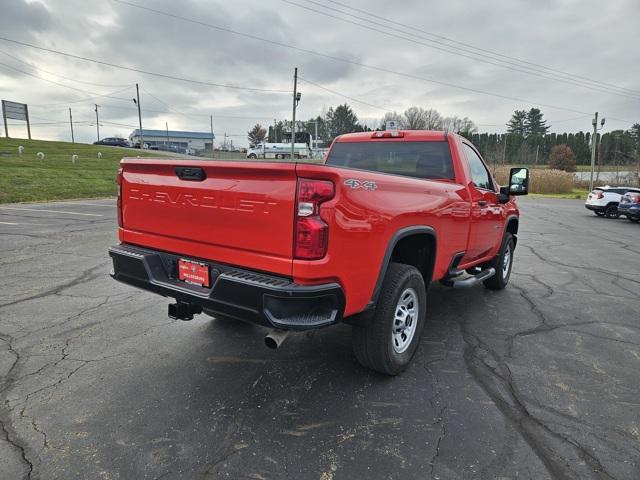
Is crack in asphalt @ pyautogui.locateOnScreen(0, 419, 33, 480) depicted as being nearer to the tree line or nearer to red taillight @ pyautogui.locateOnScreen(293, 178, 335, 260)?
red taillight @ pyautogui.locateOnScreen(293, 178, 335, 260)

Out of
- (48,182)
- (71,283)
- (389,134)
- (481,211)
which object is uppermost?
(389,134)

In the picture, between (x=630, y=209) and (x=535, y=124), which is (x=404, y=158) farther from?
(x=535, y=124)

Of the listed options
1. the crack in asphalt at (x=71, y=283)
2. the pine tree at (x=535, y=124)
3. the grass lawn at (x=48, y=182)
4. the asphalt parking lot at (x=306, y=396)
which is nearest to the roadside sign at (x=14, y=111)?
the grass lawn at (x=48, y=182)

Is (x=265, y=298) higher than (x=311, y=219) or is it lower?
lower

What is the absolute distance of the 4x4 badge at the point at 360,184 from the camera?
8.22ft

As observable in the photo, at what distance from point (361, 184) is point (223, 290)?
1.07 metres

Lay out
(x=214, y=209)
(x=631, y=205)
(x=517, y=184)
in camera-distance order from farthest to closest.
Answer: (x=631, y=205)
(x=517, y=184)
(x=214, y=209)

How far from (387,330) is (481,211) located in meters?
2.19

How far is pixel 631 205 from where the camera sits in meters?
16.7

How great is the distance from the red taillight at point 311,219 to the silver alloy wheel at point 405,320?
1088mm

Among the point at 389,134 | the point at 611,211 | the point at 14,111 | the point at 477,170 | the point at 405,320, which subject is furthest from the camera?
the point at 14,111

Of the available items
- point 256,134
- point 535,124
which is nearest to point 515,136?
point 535,124

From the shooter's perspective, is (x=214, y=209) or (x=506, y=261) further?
(x=506, y=261)

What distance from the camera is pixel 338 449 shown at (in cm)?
243
